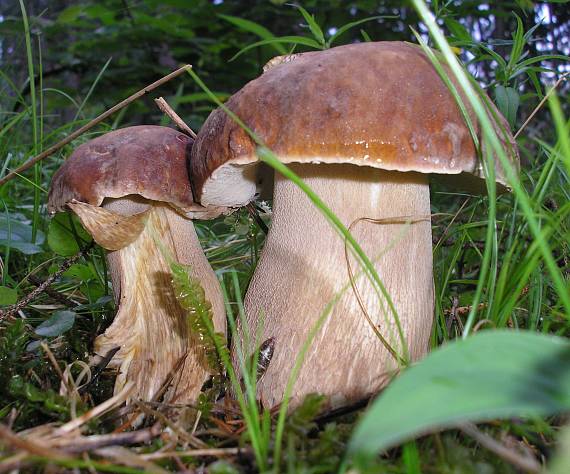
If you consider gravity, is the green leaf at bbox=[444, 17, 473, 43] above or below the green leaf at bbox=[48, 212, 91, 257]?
above

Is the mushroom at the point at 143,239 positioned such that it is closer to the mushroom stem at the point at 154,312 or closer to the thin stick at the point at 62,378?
the mushroom stem at the point at 154,312

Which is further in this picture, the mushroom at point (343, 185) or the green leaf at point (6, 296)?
the green leaf at point (6, 296)

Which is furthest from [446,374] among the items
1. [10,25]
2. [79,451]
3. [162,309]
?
[10,25]

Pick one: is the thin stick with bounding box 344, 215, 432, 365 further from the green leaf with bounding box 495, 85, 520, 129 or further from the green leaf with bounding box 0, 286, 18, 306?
the green leaf with bounding box 0, 286, 18, 306

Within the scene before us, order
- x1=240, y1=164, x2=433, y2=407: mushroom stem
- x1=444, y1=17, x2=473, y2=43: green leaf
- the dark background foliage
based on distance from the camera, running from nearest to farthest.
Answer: x1=240, y1=164, x2=433, y2=407: mushroom stem, x1=444, y1=17, x2=473, y2=43: green leaf, the dark background foliage

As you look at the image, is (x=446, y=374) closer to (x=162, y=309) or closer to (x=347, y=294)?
(x=347, y=294)

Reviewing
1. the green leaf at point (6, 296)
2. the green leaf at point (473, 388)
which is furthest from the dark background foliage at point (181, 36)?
the green leaf at point (473, 388)

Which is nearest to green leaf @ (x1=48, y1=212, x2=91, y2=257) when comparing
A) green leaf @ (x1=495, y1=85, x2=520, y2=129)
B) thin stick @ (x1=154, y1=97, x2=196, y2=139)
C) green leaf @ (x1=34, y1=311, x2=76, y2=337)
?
green leaf @ (x1=34, y1=311, x2=76, y2=337)

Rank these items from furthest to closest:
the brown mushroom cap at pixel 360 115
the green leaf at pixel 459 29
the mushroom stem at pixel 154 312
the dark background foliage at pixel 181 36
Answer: the dark background foliage at pixel 181 36, the green leaf at pixel 459 29, the mushroom stem at pixel 154 312, the brown mushroom cap at pixel 360 115

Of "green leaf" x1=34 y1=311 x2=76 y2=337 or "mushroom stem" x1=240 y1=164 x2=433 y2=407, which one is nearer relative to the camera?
"mushroom stem" x1=240 y1=164 x2=433 y2=407
